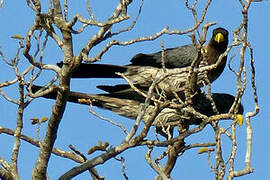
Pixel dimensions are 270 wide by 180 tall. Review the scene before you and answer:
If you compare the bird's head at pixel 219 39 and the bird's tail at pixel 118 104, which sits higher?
the bird's head at pixel 219 39

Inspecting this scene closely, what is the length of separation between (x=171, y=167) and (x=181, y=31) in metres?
2.35

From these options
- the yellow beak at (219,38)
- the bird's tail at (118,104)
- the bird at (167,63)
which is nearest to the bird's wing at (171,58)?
the bird at (167,63)

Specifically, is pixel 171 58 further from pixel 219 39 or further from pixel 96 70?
pixel 96 70

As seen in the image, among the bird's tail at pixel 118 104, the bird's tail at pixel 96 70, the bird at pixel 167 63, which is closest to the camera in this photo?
the bird's tail at pixel 96 70

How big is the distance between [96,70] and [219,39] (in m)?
2.06

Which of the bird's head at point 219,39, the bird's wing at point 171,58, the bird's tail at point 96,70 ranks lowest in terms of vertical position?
the bird's tail at point 96,70

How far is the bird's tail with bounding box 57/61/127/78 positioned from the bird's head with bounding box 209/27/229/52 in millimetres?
1485

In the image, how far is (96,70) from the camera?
909 centimetres

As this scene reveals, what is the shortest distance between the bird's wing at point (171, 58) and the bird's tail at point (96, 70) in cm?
29

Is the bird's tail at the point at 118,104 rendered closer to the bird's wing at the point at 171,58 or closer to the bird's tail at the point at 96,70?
the bird's tail at the point at 96,70

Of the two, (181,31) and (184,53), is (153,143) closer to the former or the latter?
(181,31)

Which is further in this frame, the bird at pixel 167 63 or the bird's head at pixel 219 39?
the bird's head at pixel 219 39

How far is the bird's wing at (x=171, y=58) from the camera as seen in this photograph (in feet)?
31.0

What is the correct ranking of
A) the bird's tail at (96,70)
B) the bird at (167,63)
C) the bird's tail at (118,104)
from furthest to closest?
the bird's tail at (118,104), the bird at (167,63), the bird's tail at (96,70)
